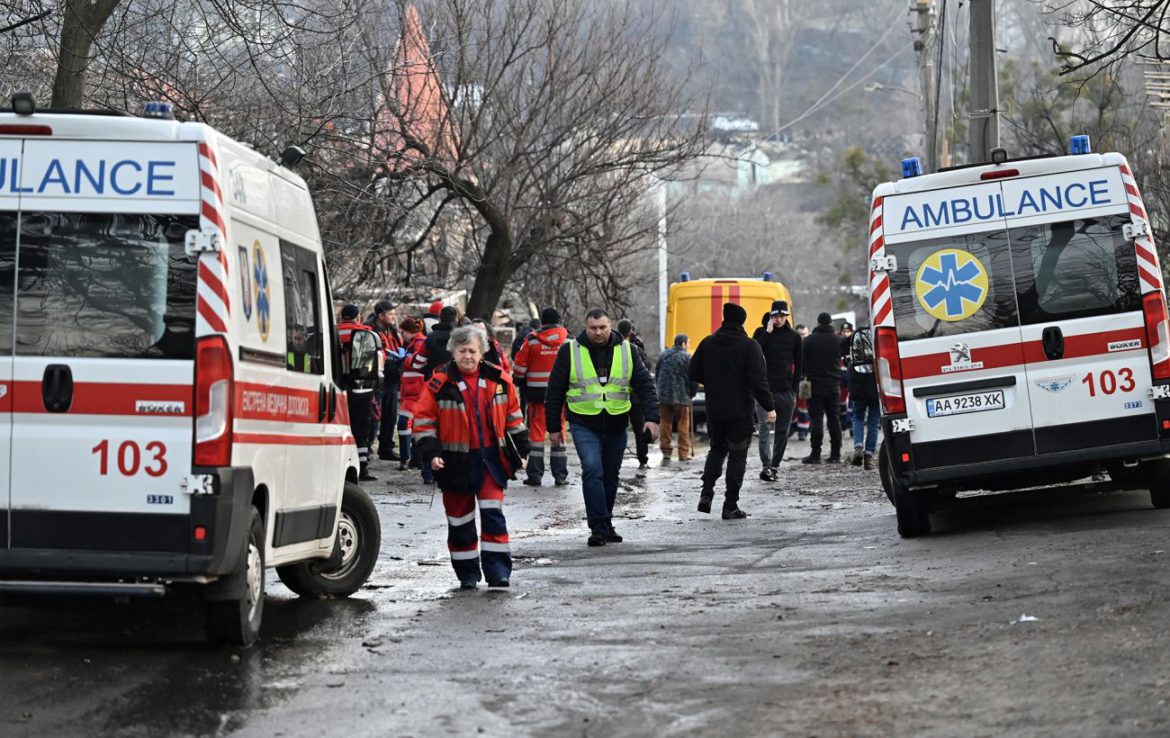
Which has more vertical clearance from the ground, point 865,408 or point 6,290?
point 6,290

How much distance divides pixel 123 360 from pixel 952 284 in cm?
645

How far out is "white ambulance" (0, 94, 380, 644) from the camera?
7.73 metres

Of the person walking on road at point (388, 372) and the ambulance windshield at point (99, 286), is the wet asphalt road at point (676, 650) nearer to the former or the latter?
the ambulance windshield at point (99, 286)

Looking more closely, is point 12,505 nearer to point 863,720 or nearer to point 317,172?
point 863,720

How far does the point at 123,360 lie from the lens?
775 centimetres

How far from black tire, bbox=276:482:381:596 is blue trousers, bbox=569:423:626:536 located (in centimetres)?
290

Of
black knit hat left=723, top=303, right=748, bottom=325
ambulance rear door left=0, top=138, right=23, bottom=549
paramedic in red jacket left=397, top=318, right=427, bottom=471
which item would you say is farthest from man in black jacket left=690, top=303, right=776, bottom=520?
ambulance rear door left=0, top=138, right=23, bottom=549

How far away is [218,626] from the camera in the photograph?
8281 mm

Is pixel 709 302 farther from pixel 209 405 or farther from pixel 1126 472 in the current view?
pixel 209 405

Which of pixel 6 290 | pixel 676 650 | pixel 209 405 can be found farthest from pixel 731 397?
pixel 6 290

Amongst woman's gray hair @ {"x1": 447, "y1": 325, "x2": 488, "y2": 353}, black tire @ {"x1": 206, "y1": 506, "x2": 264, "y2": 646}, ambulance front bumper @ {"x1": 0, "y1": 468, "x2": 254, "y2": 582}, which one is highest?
woman's gray hair @ {"x1": 447, "y1": 325, "x2": 488, "y2": 353}

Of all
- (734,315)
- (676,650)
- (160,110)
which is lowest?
(676,650)

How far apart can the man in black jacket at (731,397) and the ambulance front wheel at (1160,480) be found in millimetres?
3910

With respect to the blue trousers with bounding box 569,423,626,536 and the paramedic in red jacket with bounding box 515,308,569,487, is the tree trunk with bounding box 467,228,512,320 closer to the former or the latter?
the paramedic in red jacket with bounding box 515,308,569,487
